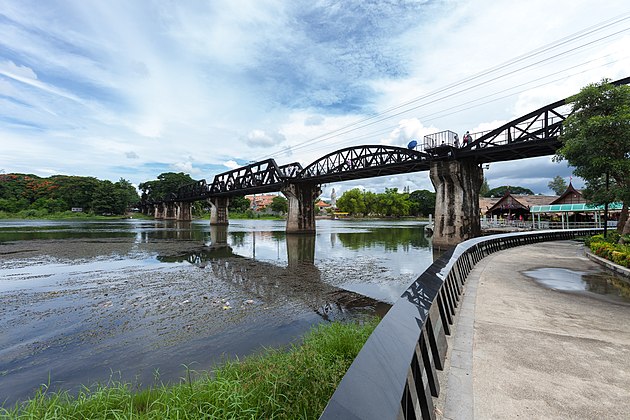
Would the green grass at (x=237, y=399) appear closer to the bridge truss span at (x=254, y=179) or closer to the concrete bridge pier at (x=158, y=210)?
the bridge truss span at (x=254, y=179)

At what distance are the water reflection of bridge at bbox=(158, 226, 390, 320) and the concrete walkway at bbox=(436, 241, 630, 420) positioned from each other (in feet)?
14.2

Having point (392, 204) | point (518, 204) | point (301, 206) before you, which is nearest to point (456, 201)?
point (301, 206)

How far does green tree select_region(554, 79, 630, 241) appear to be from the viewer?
50.5ft

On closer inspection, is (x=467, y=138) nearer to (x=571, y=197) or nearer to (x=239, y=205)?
(x=571, y=197)

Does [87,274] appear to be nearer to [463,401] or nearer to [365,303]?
[365,303]


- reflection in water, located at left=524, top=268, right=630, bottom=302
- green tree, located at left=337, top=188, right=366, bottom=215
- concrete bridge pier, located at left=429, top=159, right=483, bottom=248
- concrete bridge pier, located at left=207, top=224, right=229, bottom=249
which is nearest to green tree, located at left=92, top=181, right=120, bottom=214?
concrete bridge pier, located at left=207, top=224, right=229, bottom=249

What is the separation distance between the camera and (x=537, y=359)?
440cm

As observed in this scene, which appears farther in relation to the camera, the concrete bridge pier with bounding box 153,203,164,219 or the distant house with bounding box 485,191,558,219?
the concrete bridge pier with bounding box 153,203,164,219

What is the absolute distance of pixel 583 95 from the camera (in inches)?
687

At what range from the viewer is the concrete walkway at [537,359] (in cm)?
326

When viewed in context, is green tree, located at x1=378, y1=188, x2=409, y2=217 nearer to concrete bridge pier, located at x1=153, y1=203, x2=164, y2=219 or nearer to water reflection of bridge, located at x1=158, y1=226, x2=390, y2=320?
concrete bridge pier, located at x1=153, y1=203, x2=164, y2=219

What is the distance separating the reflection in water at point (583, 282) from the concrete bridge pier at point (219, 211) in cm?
7461

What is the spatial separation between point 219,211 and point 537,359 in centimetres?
8099

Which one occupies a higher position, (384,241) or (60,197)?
(60,197)
